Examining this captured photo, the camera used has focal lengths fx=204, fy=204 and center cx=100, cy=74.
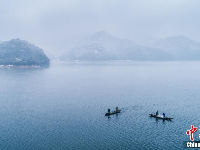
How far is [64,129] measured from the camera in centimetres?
7725

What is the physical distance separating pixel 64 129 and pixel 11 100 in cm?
6096

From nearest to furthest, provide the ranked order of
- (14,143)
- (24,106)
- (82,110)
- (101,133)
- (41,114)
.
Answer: (14,143) → (101,133) → (41,114) → (82,110) → (24,106)

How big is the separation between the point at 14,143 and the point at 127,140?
3685 cm

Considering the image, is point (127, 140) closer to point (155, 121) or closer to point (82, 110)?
point (155, 121)

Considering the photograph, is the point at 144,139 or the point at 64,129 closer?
the point at 144,139

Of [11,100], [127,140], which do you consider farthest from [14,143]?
[11,100]

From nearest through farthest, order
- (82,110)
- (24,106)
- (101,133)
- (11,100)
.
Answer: (101,133)
(82,110)
(24,106)
(11,100)

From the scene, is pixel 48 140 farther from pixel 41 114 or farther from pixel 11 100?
pixel 11 100

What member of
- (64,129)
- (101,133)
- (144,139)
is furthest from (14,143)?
(144,139)

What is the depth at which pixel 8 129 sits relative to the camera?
77.1 metres

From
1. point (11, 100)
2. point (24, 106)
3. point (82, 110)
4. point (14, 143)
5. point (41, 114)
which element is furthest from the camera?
point (11, 100)

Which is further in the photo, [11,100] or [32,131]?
[11,100]

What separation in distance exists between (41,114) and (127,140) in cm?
4548

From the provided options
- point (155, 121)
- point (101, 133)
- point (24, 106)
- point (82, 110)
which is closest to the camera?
point (101, 133)
